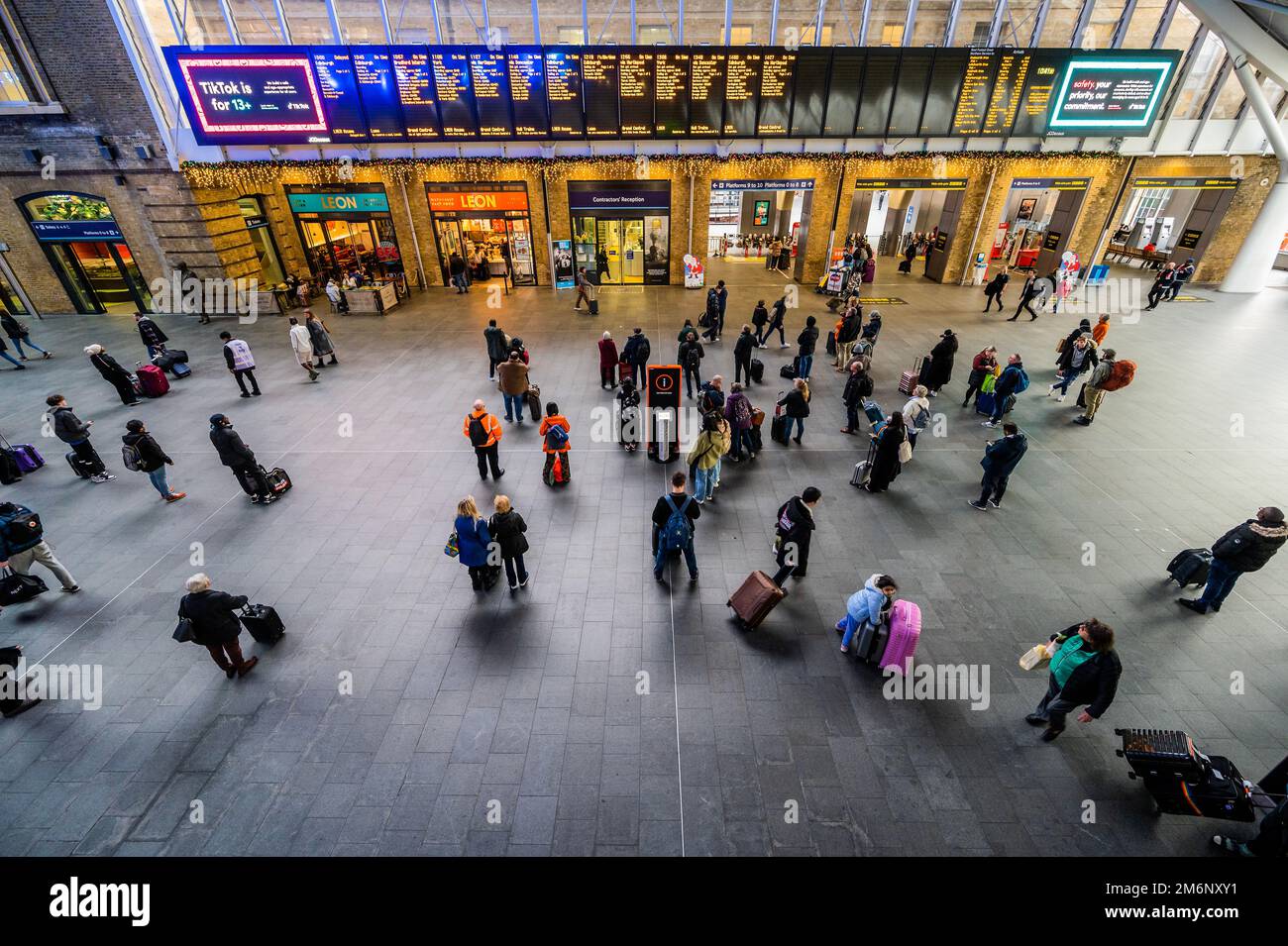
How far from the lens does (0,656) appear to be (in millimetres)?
5816

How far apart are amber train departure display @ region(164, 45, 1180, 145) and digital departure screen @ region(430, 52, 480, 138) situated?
33 mm

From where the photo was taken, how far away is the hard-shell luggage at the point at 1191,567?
6.92m

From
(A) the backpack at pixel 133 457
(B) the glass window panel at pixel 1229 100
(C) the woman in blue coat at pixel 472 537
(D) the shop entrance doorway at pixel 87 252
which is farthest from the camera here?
(B) the glass window panel at pixel 1229 100

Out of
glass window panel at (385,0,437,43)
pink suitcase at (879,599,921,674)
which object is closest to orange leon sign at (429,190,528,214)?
glass window panel at (385,0,437,43)

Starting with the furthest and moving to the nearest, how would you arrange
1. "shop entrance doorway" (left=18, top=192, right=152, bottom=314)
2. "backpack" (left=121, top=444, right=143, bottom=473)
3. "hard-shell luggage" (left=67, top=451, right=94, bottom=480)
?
"shop entrance doorway" (left=18, top=192, right=152, bottom=314) < "hard-shell luggage" (left=67, top=451, right=94, bottom=480) < "backpack" (left=121, top=444, right=143, bottom=473)

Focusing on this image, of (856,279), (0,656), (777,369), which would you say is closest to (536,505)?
(0,656)

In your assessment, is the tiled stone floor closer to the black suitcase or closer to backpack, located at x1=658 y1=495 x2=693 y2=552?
the black suitcase

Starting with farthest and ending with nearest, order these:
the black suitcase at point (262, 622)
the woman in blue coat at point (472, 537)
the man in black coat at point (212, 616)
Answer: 1. the woman in blue coat at point (472, 537)
2. the black suitcase at point (262, 622)
3. the man in black coat at point (212, 616)

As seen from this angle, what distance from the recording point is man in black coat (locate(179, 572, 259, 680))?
550 centimetres

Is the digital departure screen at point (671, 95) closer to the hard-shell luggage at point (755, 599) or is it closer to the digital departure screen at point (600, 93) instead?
the digital departure screen at point (600, 93)

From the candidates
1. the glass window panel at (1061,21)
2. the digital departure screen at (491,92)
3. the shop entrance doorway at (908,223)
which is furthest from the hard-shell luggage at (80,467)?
the glass window panel at (1061,21)

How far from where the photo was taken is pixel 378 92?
1647 centimetres

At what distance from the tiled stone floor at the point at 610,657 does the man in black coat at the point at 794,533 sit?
47 cm

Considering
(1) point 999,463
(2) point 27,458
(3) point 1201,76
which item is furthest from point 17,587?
(3) point 1201,76
